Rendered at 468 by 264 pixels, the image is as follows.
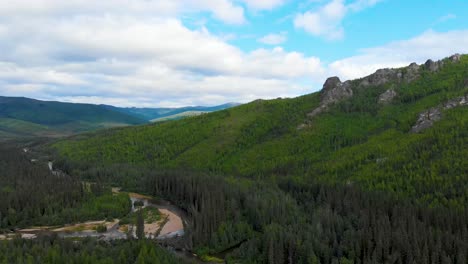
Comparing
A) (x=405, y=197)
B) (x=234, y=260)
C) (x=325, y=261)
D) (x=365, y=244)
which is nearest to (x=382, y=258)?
(x=365, y=244)

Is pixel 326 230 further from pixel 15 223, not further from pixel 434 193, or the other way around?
pixel 15 223

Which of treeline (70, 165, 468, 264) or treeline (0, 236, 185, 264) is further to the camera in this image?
treeline (70, 165, 468, 264)

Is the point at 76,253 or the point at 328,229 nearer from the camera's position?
the point at 76,253

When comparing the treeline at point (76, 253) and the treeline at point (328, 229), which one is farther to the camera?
the treeline at point (328, 229)

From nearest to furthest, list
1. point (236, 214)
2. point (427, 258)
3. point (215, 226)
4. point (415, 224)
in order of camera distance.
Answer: point (427, 258)
point (415, 224)
point (215, 226)
point (236, 214)

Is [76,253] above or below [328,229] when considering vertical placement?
above

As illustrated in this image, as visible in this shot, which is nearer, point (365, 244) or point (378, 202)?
point (365, 244)

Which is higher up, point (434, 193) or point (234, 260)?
point (434, 193)

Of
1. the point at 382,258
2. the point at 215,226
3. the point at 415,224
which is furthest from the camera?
the point at 215,226
